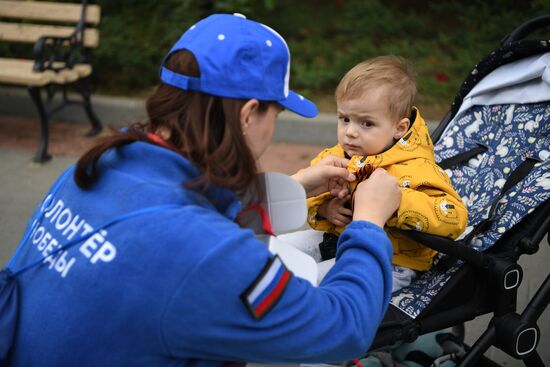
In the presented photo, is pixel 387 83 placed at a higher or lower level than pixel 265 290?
higher

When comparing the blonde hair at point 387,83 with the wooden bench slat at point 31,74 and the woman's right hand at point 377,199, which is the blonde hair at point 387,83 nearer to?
the woman's right hand at point 377,199

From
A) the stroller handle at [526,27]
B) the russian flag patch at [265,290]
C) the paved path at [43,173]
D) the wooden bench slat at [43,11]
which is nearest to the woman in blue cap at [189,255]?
the russian flag patch at [265,290]

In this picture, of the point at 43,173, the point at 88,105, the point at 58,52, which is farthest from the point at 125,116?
the point at 43,173

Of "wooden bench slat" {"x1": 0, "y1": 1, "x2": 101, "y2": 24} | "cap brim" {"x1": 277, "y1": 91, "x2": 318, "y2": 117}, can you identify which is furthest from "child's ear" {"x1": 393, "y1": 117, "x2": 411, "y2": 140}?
"wooden bench slat" {"x1": 0, "y1": 1, "x2": 101, "y2": 24}

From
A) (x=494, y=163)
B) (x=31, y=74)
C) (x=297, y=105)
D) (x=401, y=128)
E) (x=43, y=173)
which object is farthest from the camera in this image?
(x=31, y=74)

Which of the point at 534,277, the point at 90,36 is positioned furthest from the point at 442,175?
the point at 90,36

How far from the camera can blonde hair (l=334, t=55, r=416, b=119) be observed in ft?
7.32

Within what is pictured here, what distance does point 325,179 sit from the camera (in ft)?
7.20

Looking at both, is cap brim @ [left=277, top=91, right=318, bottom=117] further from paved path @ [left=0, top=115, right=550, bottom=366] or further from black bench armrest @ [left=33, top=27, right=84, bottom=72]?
black bench armrest @ [left=33, top=27, right=84, bottom=72]

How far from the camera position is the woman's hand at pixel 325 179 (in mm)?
2174

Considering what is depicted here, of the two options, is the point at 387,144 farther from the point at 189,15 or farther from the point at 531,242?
the point at 189,15

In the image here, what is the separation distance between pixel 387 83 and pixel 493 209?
56 cm

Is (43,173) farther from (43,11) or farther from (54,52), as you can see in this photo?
(43,11)

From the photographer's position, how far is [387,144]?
232 cm
